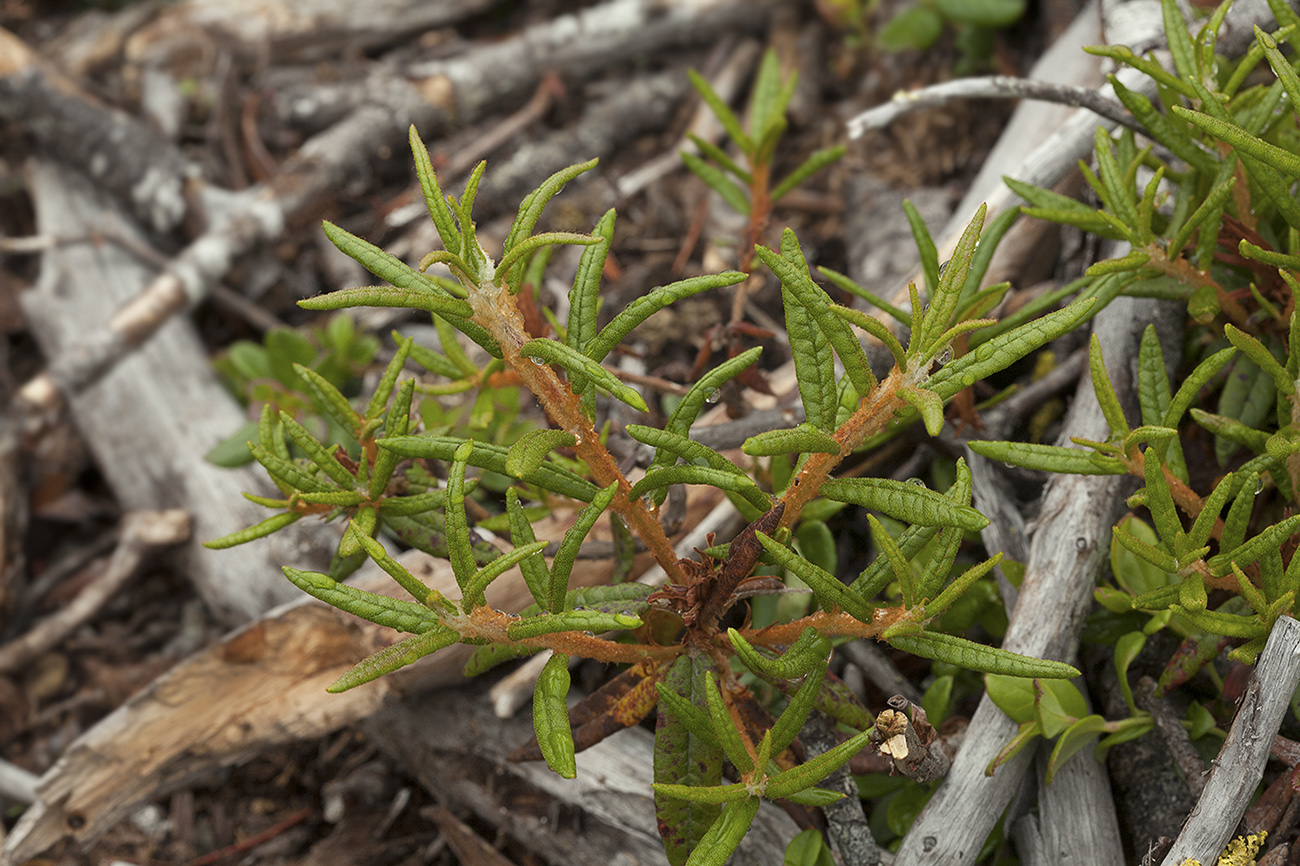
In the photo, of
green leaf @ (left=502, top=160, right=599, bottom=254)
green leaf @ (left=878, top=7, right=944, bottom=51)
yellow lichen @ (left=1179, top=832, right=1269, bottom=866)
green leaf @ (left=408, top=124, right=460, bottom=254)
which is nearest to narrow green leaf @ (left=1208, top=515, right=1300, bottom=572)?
yellow lichen @ (left=1179, top=832, right=1269, bottom=866)

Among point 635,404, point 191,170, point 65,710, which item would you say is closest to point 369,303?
point 635,404

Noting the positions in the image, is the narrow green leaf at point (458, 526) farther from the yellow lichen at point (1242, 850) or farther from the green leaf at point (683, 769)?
the yellow lichen at point (1242, 850)

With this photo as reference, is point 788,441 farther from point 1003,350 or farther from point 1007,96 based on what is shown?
point 1007,96

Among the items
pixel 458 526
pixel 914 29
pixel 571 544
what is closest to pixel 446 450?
pixel 458 526

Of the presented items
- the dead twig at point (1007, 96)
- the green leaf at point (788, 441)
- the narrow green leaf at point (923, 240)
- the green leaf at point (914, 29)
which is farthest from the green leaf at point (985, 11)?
the green leaf at point (788, 441)

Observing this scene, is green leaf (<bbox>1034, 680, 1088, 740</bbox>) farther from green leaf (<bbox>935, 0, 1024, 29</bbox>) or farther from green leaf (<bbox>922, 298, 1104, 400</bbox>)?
green leaf (<bbox>935, 0, 1024, 29</bbox>)

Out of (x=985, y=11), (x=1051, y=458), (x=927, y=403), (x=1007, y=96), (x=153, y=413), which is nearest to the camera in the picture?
(x=927, y=403)
